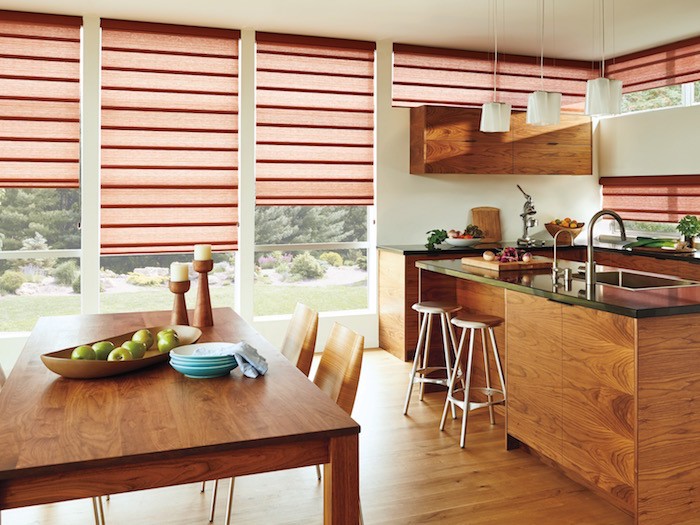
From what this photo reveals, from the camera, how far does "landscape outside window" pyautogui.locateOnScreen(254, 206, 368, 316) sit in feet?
20.5

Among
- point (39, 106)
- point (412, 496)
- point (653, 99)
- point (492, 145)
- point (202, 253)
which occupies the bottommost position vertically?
point (412, 496)

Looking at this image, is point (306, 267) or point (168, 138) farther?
point (306, 267)

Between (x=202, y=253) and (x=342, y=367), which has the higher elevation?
(x=202, y=253)

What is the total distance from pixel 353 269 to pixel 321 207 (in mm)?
646

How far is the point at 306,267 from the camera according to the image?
639cm

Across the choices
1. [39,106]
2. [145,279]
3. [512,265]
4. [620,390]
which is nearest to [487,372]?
[512,265]

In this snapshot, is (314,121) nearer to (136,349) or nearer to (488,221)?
(488,221)

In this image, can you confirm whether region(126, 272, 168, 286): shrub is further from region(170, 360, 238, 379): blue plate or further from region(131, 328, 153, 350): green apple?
region(170, 360, 238, 379): blue plate

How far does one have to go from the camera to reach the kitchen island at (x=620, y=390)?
9.13 feet

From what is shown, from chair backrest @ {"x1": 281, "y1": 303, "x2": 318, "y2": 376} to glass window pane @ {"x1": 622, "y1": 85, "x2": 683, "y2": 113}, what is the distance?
4.71 m

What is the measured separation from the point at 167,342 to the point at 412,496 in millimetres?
1388

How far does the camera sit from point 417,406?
180 inches

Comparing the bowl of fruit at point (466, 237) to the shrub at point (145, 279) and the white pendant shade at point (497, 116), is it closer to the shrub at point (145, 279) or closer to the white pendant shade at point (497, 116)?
the white pendant shade at point (497, 116)

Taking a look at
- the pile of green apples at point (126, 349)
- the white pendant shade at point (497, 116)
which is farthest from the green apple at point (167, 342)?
the white pendant shade at point (497, 116)
